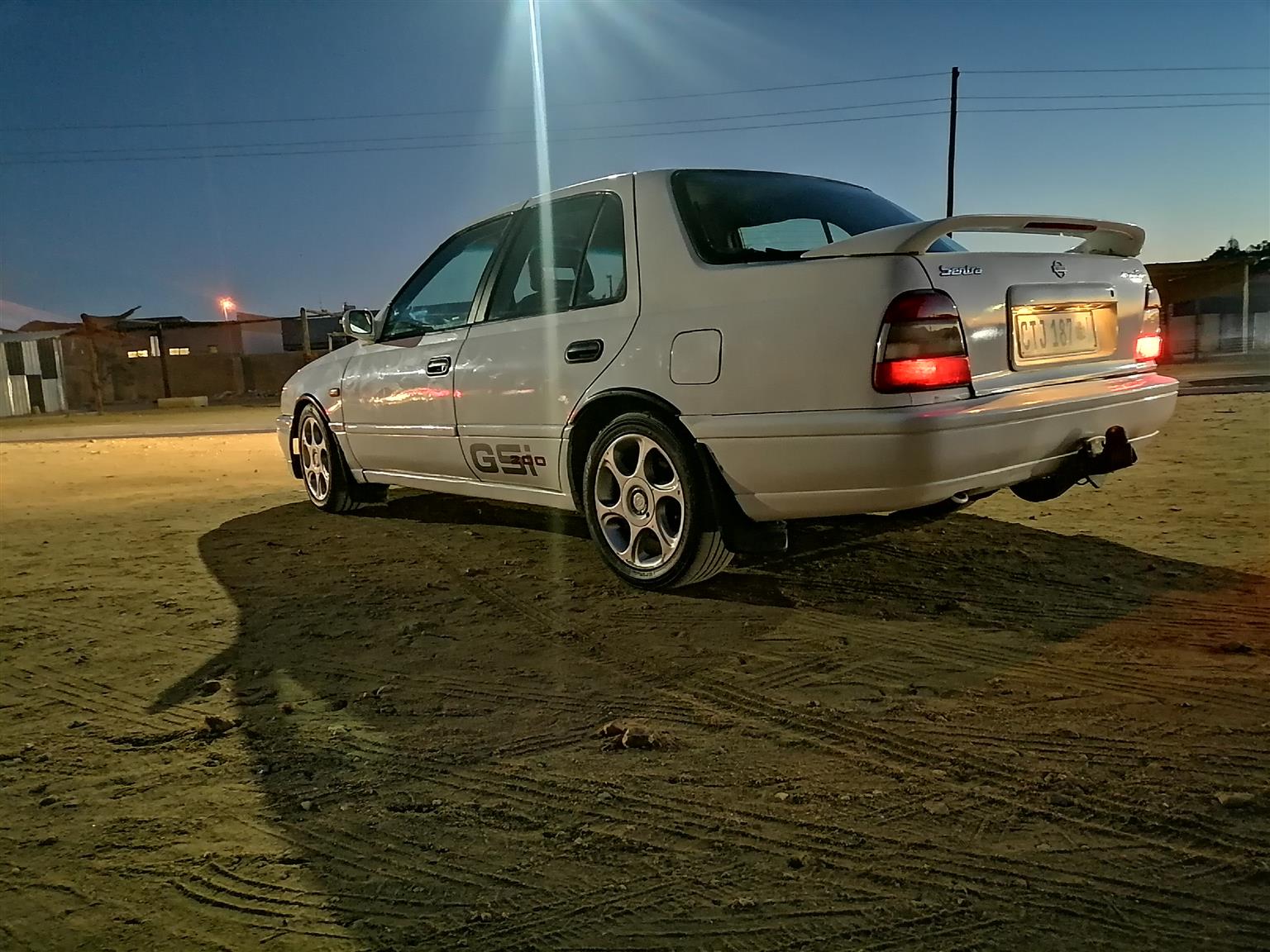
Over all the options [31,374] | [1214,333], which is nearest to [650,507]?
[31,374]

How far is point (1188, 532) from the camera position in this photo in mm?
4426

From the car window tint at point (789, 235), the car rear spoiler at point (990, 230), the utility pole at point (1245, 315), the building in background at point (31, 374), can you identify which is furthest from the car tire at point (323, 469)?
the utility pole at point (1245, 315)

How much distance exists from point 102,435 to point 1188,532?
578 inches

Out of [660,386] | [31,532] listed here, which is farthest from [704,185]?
[31,532]

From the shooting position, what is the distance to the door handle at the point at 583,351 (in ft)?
12.5

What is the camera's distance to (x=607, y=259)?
3.91 m

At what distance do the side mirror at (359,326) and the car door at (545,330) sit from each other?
3.72 ft

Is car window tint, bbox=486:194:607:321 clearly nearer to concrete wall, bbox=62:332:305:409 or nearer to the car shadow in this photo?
the car shadow

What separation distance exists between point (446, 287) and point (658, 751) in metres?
3.33

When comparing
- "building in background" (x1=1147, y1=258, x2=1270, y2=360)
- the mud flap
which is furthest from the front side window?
"building in background" (x1=1147, y1=258, x2=1270, y2=360)

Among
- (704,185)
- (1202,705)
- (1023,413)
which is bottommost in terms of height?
(1202,705)

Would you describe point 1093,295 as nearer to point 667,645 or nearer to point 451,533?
point 667,645

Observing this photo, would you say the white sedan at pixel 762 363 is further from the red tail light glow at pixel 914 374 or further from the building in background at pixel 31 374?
the building in background at pixel 31 374

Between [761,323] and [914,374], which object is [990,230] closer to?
[914,374]
